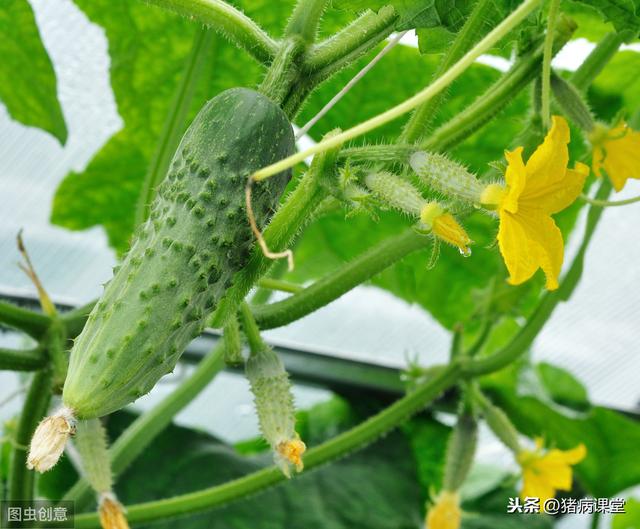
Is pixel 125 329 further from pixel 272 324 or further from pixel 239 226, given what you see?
pixel 272 324

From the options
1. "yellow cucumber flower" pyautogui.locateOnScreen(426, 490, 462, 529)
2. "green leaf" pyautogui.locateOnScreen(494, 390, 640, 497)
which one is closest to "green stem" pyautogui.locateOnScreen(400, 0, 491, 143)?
"yellow cucumber flower" pyautogui.locateOnScreen(426, 490, 462, 529)

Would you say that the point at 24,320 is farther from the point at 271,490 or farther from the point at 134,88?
the point at 271,490

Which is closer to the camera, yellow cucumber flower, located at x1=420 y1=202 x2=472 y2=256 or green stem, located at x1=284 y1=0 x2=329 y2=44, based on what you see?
yellow cucumber flower, located at x1=420 y1=202 x2=472 y2=256

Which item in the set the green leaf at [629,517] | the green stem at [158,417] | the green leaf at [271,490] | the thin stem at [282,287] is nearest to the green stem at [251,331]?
the thin stem at [282,287]

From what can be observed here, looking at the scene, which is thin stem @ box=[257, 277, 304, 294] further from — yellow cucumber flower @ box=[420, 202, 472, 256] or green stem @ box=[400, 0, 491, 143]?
yellow cucumber flower @ box=[420, 202, 472, 256]

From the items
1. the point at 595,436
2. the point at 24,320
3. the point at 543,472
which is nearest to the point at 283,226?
the point at 24,320

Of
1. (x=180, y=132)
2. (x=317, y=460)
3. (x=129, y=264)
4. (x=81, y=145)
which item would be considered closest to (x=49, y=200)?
(x=81, y=145)

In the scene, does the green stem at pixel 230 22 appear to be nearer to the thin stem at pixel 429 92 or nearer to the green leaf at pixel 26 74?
the thin stem at pixel 429 92
